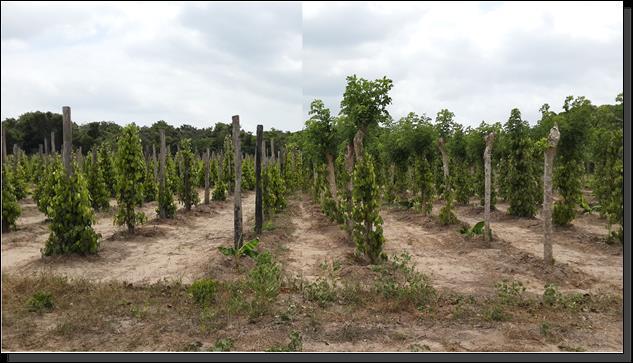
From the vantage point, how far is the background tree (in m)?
12.6

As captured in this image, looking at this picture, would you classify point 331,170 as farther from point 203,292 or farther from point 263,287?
point 203,292

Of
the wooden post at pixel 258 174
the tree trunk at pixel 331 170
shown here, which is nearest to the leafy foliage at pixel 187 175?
the tree trunk at pixel 331 170

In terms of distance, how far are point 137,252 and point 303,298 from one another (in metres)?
5.30

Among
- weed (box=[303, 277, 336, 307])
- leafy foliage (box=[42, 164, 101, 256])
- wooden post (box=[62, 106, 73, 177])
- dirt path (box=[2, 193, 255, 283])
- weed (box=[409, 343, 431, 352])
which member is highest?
wooden post (box=[62, 106, 73, 177])

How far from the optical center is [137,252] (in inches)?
425

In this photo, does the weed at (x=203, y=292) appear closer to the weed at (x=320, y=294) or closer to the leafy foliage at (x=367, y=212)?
the weed at (x=320, y=294)

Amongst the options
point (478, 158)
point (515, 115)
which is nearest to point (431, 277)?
point (515, 115)

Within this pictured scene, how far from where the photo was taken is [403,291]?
23.2 feet

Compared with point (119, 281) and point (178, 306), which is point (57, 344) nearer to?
point (178, 306)

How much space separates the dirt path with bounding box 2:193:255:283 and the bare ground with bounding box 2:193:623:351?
0.04 meters

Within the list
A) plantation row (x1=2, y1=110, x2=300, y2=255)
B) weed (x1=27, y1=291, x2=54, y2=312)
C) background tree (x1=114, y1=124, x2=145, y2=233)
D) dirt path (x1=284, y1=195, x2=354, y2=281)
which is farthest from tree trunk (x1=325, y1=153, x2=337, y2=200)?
weed (x1=27, y1=291, x2=54, y2=312)

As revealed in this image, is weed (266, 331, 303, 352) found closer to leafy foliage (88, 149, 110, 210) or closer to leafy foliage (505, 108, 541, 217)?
leafy foliage (505, 108, 541, 217)

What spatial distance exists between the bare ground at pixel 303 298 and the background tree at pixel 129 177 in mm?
506

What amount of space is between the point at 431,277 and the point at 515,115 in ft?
30.4
